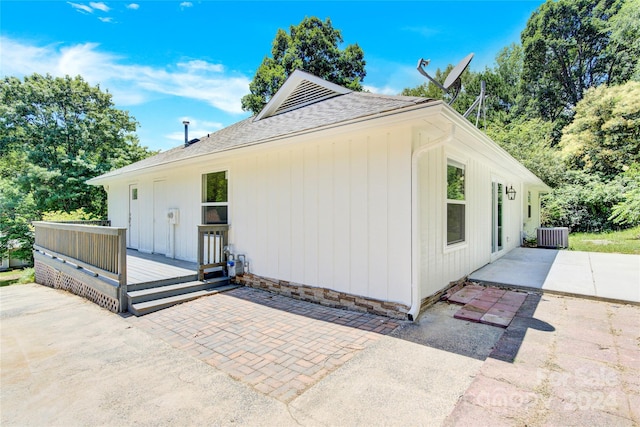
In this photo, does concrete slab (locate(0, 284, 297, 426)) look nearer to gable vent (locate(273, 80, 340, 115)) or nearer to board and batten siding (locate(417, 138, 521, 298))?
board and batten siding (locate(417, 138, 521, 298))

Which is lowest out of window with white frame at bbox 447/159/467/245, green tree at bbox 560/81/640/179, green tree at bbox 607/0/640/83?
window with white frame at bbox 447/159/467/245

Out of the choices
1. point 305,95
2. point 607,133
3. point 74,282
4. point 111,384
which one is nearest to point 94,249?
point 74,282

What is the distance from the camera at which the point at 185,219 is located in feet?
25.1

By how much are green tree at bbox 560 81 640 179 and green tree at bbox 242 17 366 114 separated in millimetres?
13539

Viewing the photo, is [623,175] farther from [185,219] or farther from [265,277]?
[185,219]

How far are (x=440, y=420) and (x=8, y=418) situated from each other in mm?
3144

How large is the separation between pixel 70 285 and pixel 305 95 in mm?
6785

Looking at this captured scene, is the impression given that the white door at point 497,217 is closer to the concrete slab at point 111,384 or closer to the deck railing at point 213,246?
the deck railing at point 213,246

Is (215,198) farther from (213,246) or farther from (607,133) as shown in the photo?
(607,133)

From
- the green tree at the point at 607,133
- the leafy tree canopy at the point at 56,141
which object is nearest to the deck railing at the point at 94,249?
the leafy tree canopy at the point at 56,141

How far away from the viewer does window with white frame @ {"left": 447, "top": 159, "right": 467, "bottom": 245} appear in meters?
5.27

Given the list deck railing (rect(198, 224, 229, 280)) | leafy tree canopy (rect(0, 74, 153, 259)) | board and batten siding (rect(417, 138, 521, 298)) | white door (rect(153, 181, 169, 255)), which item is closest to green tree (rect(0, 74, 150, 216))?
leafy tree canopy (rect(0, 74, 153, 259))

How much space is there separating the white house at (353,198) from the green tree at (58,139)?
39.7 ft

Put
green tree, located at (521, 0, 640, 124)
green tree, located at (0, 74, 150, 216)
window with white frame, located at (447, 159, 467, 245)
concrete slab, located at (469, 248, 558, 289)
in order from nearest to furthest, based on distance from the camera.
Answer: window with white frame, located at (447, 159, 467, 245), concrete slab, located at (469, 248, 558, 289), green tree, located at (0, 74, 150, 216), green tree, located at (521, 0, 640, 124)
